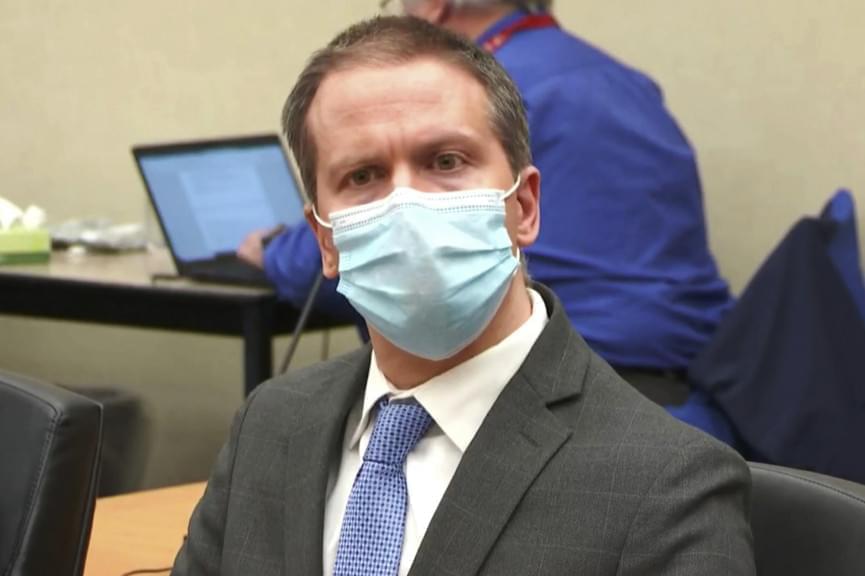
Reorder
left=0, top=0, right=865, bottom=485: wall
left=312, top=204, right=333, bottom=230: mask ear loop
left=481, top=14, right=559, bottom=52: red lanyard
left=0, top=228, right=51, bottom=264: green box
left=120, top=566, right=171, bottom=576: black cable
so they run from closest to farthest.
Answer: left=312, top=204, right=333, bottom=230: mask ear loop, left=120, top=566, right=171, bottom=576: black cable, left=481, top=14, right=559, bottom=52: red lanyard, left=0, top=0, right=865, bottom=485: wall, left=0, top=228, right=51, bottom=264: green box

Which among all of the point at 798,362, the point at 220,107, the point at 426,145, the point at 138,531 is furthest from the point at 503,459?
the point at 220,107

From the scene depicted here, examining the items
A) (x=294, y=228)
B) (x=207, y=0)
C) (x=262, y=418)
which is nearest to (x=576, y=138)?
(x=294, y=228)

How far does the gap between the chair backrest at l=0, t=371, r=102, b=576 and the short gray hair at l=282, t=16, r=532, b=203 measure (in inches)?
17.7

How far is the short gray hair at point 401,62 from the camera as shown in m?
1.41

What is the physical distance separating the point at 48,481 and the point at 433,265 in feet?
1.98

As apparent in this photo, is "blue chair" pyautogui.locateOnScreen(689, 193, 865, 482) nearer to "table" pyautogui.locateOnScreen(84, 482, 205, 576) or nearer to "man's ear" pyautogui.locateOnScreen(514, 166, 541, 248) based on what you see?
"table" pyautogui.locateOnScreen(84, 482, 205, 576)

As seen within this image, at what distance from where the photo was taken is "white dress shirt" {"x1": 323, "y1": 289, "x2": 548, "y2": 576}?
1.35m

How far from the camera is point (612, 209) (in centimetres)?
273

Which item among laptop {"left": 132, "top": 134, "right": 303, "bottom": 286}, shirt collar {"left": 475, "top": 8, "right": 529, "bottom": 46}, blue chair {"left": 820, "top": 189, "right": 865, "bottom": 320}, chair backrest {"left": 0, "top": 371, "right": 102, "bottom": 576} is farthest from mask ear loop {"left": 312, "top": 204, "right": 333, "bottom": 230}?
laptop {"left": 132, "top": 134, "right": 303, "bottom": 286}

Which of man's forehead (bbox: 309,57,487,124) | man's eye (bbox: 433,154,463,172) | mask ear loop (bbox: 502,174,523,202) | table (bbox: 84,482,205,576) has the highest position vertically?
man's forehead (bbox: 309,57,487,124)

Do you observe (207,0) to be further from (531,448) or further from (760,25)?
(531,448)

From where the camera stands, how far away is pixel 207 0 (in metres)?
4.19

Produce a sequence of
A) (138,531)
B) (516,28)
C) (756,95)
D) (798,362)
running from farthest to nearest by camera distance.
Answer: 1. (756,95)
2. (516,28)
3. (798,362)
4. (138,531)

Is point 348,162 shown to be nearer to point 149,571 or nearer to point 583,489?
point 583,489
